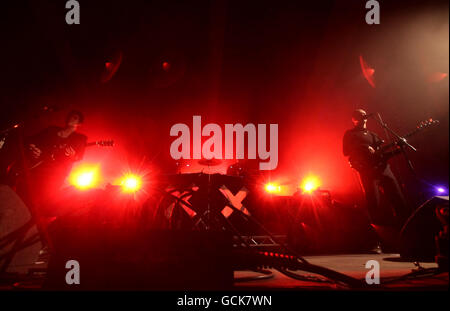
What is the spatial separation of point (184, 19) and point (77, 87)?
265 centimetres

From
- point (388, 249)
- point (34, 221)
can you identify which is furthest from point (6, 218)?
point (388, 249)

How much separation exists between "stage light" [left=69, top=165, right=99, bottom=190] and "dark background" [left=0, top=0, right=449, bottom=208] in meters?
0.33

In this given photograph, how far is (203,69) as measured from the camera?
4.72 meters

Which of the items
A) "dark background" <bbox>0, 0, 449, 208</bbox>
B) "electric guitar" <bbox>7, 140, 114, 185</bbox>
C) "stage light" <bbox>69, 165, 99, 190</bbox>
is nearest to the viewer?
"electric guitar" <bbox>7, 140, 114, 185</bbox>

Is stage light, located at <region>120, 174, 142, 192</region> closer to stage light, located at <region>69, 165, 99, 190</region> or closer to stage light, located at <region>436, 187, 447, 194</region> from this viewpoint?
stage light, located at <region>69, 165, 99, 190</region>

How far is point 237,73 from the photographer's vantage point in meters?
4.76

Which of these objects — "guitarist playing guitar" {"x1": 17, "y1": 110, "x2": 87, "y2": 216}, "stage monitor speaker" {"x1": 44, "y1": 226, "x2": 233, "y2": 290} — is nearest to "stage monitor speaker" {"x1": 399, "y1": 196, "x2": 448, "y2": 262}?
"stage monitor speaker" {"x1": 44, "y1": 226, "x2": 233, "y2": 290}

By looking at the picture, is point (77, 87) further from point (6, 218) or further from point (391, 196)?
point (391, 196)

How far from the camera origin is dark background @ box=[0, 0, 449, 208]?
11.8 feet

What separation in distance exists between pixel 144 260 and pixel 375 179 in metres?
3.45

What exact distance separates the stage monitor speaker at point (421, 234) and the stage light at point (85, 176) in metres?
5.69

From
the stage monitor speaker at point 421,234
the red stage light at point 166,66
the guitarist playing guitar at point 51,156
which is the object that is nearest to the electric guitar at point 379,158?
the stage monitor speaker at point 421,234

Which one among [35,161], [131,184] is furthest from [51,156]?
[131,184]
